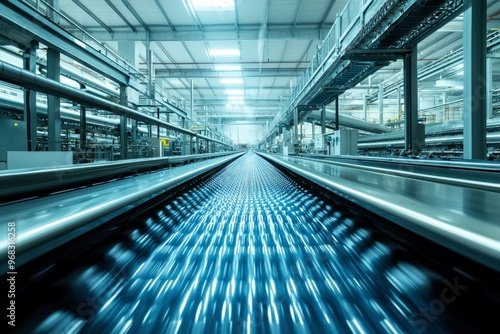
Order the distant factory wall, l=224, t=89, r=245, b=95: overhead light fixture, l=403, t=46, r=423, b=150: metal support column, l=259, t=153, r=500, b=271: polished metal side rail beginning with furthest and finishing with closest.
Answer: the distant factory wall, l=224, t=89, r=245, b=95: overhead light fixture, l=403, t=46, r=423, b=150: metal support column, l=259, t=153, r=500, b=271: polished metal side rail

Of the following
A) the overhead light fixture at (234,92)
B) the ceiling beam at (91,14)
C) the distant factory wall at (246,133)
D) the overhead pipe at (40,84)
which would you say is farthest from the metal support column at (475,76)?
the distant factory wall at (246,133)

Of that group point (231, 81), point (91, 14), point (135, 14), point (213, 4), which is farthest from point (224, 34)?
point (231, 81)

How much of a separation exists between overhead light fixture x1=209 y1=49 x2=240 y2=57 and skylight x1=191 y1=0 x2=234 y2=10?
78.5 inches

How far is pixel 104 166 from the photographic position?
115 cm

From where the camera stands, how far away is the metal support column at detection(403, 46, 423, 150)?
341 centimetres

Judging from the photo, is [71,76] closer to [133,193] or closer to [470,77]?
[133,193]

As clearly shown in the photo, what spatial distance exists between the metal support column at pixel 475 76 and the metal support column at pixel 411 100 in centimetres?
124

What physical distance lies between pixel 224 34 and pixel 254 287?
6815 mm

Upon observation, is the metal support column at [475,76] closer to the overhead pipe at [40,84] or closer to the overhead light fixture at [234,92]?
the overhead pipe at [40,84]

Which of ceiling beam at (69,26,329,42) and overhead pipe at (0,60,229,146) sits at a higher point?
ceiling beam at (69,26,329,42)

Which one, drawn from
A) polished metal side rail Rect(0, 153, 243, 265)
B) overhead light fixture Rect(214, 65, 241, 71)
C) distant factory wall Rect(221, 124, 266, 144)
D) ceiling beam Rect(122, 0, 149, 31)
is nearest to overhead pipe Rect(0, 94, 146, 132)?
ceiling beam Rect(122, 0, 149, 31)

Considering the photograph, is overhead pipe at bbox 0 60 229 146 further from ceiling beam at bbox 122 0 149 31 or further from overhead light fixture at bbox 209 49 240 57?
overhead light fixture at bbox 209 49 240 57

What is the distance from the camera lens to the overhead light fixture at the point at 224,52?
7418 mm

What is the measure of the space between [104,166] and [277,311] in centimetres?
105
